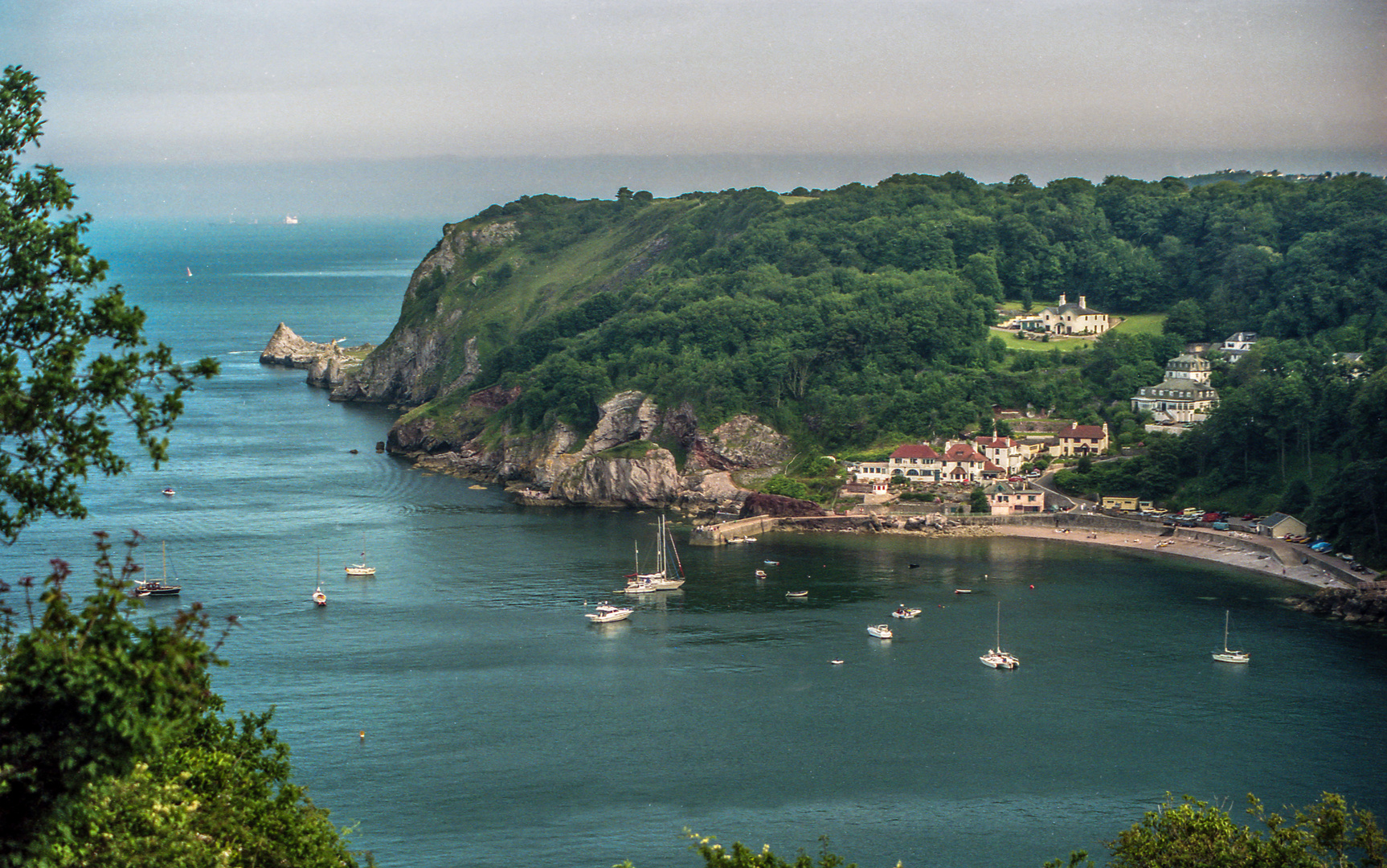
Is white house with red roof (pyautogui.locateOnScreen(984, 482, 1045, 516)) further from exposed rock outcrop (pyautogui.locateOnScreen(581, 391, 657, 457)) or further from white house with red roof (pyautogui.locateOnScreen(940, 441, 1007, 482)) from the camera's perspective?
exposed rock outcrop (pyautogui.locateOnScreen(581, 391, 657, 457))

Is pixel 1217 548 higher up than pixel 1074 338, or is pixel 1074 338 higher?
pixel 1074 338

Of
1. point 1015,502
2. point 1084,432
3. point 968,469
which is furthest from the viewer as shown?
point 1084,432

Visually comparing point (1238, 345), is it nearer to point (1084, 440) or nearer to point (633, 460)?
point (1084, 440)

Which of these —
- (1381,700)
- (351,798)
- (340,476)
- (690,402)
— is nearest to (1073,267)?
(690,402)

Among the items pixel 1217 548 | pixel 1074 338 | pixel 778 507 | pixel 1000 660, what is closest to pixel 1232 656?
pixel 1000 660

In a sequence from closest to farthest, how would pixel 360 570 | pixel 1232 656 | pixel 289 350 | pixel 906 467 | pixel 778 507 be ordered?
pixel 1232 656 < pixel 360 570 < pixel 778 507 < pixel 906 467 < pixel 289 350

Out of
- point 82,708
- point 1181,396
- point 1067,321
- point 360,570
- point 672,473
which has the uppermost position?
point 1067,321

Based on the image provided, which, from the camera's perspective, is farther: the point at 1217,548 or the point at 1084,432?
the point at 1084,432
